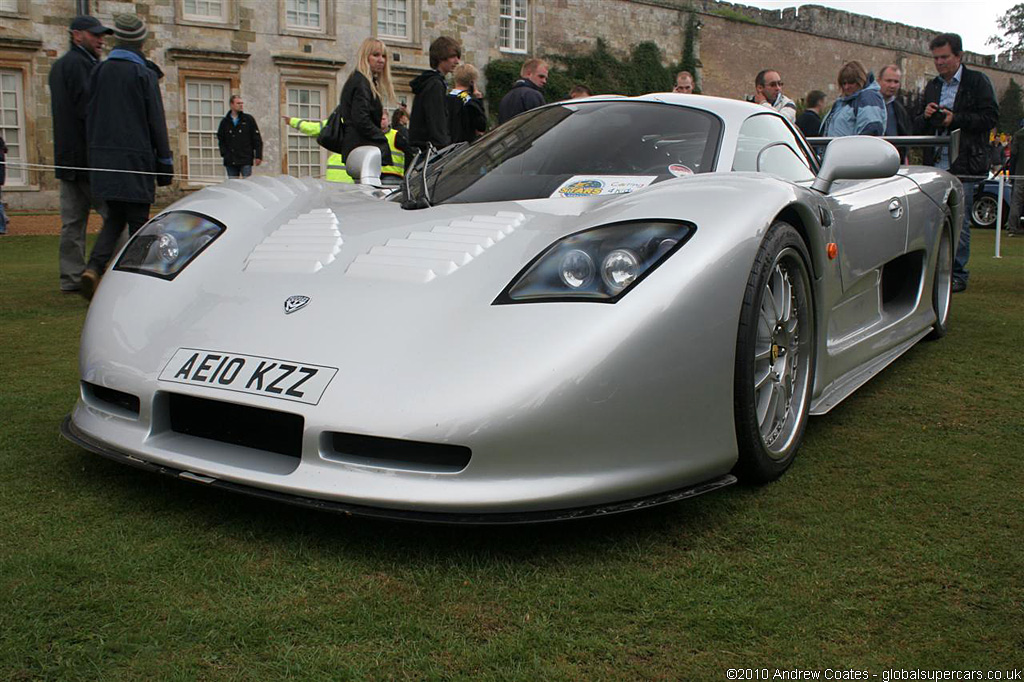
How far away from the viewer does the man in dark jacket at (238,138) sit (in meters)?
16.0

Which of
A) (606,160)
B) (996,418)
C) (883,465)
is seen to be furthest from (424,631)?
(996,418)

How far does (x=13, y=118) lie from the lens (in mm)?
20812

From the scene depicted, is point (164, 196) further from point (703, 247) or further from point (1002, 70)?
point (1002, 70)

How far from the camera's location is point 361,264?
2.60 m

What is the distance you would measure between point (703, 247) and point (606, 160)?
100cm

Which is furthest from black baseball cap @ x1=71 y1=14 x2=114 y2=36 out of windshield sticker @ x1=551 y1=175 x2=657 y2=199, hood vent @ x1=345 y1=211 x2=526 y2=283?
hood vent @ x1=345 y1=211 x2=526 y2=283

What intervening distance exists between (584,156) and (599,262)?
1.06m

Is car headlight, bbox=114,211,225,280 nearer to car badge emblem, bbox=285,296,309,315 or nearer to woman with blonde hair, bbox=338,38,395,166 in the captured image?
car badge emblem, bbox=285,296,309,315

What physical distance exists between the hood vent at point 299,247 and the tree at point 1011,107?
55752 millimetres

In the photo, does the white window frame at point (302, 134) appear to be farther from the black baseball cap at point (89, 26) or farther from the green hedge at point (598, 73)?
the black baseball cap at point (89, 26)

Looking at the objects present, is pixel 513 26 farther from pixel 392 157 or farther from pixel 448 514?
pixel 448 514

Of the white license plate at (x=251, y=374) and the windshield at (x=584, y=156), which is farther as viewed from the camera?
the windshield at (x=584, y=156)

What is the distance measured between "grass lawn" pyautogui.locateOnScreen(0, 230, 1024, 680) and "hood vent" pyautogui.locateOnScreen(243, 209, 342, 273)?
0.64 meters

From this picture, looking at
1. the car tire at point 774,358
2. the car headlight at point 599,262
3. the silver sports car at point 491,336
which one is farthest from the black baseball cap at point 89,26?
the car tire at point 774,358
